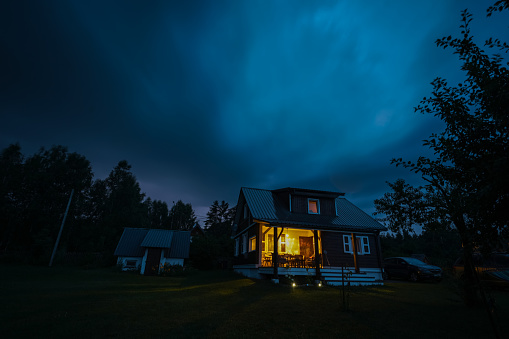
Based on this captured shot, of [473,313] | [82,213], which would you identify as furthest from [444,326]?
[82,213]

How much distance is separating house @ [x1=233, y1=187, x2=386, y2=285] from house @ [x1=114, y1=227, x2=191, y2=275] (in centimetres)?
889

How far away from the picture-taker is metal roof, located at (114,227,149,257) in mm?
26281

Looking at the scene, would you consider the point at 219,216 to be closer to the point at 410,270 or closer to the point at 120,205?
the point at 120,205

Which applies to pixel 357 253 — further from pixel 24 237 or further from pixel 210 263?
pixel 24 237

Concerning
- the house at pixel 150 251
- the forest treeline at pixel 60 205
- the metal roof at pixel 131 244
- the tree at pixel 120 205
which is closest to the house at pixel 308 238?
the house at pixel 150 251

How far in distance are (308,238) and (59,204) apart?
38.5 meters

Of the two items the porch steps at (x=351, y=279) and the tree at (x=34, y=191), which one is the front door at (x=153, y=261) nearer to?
the tree at (x=34, y=191)

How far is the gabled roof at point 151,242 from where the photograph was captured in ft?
86.2

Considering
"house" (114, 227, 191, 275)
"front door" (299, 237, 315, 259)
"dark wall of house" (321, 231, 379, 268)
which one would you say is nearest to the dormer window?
"front door" (299, 237, 315, 259)

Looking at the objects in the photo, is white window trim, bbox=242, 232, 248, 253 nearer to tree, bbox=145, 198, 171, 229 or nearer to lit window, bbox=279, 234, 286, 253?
lit window, bbox=279, 234, 286, 253

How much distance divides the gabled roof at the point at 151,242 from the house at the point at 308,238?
892 centimetres

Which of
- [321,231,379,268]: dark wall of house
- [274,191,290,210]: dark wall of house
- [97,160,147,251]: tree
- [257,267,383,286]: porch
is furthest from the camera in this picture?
[97,160,147,251]: tree

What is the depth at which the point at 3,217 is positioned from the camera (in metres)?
31.6

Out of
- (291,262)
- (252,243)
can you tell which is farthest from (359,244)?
(252,243)
